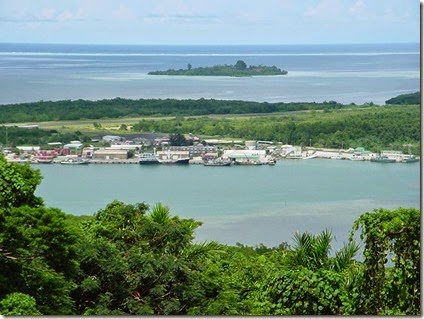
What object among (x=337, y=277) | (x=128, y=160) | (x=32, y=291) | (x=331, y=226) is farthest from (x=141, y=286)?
(x=128, y=160)

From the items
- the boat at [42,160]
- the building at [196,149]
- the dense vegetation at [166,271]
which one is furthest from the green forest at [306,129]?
the dense vegetation at [166,271]

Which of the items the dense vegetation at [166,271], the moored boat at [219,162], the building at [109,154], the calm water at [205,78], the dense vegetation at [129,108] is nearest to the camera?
the dense vegetation at [166,271]

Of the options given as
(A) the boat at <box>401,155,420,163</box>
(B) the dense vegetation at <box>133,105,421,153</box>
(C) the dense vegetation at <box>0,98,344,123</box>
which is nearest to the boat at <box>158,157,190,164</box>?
(B) the dense vegetation at <box>133,105,421,153</box>

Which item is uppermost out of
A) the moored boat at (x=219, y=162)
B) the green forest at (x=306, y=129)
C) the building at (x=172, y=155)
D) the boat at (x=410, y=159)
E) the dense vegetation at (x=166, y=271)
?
the green forest at (x=306, y=129)

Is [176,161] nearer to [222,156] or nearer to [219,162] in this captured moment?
[219,162]

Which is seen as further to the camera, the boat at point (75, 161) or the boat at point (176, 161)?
the boat at point (176, 161)

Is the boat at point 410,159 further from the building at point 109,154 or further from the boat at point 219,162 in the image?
the building at point 109,154

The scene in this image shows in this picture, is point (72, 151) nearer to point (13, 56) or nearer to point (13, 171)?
point (13, 56)
